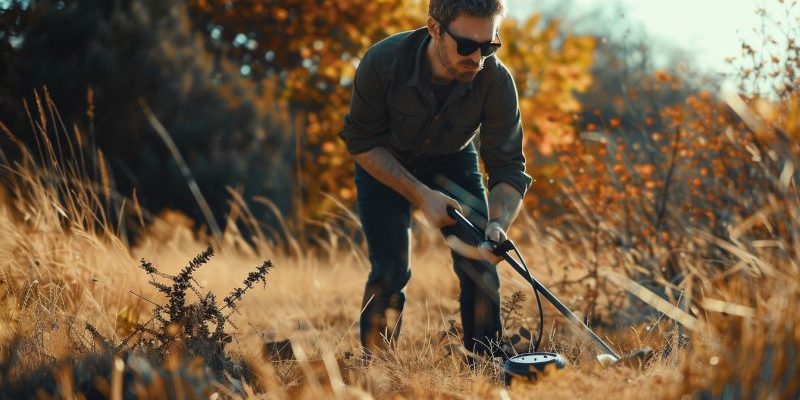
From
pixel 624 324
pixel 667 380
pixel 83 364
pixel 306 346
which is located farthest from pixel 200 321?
pixel 624 324

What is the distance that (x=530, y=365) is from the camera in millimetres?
2621

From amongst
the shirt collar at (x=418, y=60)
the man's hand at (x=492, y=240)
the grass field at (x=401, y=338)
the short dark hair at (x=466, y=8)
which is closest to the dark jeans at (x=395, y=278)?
the grass field at (x=401, y=338)

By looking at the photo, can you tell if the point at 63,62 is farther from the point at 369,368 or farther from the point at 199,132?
the point at 369,368

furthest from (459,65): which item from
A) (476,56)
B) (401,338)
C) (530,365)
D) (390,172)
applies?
(401,338)

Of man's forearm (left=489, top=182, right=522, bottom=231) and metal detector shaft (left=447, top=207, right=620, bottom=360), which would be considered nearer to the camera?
metal detector shaft (left=447, top=207, right=620, bottom=360)

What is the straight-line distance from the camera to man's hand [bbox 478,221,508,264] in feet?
10.0

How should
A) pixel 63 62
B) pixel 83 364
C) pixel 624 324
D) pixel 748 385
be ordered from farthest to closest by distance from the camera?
1. pixel 63 62
2. pixel 624 324
3. pixel 83 364
4. pixel 748 385

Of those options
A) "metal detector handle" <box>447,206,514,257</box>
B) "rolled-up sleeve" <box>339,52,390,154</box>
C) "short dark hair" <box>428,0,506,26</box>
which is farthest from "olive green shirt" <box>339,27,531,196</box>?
"metal detector handle" <box>447,206,514,257</box>

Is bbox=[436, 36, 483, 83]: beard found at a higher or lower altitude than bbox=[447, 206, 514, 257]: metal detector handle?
higher

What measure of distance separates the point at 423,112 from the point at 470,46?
0.40 metres

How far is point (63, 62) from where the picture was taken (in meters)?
7.61

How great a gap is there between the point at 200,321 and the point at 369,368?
0.61 metres

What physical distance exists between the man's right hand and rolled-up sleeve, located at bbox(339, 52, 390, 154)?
1.26ft

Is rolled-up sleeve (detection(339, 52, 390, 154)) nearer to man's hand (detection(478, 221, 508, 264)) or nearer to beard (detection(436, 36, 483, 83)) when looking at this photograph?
beard (detection(436, 36, 483, 83))
